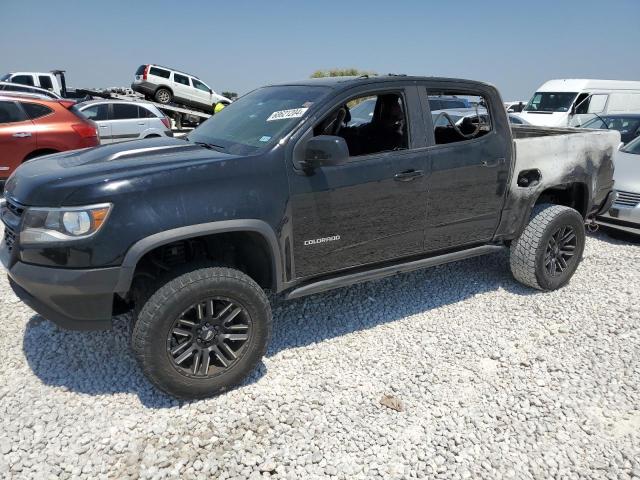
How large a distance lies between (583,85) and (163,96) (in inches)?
608

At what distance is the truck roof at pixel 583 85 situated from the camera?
1509 centimetres

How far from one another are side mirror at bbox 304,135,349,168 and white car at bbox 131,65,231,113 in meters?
16.3

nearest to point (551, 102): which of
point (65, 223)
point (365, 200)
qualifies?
point (365, 200)

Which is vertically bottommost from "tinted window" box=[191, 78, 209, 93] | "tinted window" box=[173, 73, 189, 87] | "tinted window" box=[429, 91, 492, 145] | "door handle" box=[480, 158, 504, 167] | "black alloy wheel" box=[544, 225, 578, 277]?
"black alloy wheel" box=[544, 225, 578, 277]

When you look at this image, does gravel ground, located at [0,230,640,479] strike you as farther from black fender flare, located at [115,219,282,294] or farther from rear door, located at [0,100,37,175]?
rear door, located at [0,100,37,175]

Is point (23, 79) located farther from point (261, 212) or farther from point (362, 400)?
point (362, 400)

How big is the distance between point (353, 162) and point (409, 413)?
5.29 ft

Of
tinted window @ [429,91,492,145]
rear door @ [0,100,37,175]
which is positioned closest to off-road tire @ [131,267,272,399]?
tinted window @ [429,91,492,145]

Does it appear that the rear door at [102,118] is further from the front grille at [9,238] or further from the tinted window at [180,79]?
the front grille at [9,238]

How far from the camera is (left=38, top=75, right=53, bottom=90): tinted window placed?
1812 cm

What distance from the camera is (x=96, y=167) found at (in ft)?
8.72

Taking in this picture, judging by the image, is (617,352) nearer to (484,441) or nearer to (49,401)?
(484,441)

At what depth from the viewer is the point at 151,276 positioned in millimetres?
2883

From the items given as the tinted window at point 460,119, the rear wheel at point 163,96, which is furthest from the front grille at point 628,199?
the rear wheel at point 163,96
